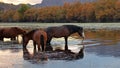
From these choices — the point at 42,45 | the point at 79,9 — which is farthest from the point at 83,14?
the point at 42,45

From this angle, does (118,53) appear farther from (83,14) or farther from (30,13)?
(30,13)

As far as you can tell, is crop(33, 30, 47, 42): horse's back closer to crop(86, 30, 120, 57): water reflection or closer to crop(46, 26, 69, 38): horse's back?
crop(86, 30, 120, 57): water reflection

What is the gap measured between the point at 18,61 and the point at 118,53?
519 centimetres

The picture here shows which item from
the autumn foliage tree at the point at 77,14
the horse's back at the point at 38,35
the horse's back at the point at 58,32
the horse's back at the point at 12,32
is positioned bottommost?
the autumn foliage tree at the point at 77,14

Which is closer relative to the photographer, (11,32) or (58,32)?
(58,32)

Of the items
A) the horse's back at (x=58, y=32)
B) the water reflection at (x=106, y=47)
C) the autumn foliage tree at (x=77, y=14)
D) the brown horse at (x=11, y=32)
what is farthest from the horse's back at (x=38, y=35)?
the autumn foliage tree at (x=77, y=14)

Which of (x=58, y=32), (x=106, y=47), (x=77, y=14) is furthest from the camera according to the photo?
(x=77, y=14)

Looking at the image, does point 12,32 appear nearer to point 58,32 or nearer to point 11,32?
point 11,32

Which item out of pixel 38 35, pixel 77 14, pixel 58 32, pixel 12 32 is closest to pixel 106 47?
pixel 58 32

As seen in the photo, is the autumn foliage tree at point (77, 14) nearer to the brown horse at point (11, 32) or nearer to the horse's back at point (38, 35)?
the brown horse at point (11, 32)

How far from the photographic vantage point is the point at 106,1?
122 meters

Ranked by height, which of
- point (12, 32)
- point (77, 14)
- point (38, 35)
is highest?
point (38, 35)

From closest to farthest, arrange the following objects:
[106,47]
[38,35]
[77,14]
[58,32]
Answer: [38,35]
[106,47]
[58,32]
[77,14]

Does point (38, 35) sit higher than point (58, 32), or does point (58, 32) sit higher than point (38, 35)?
point (38, 35)
